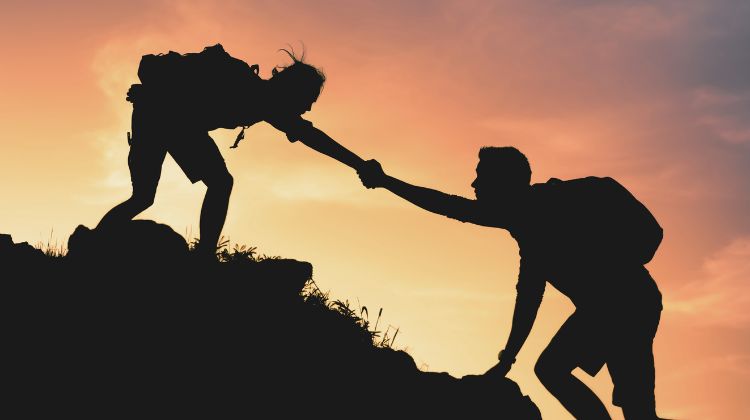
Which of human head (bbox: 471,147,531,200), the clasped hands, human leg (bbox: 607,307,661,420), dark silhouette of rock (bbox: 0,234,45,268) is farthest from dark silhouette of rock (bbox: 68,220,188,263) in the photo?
human leg (bbox: 607,307,661,420)

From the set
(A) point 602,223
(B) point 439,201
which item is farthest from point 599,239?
(B) point 439,201

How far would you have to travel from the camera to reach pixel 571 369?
6961 millimetres

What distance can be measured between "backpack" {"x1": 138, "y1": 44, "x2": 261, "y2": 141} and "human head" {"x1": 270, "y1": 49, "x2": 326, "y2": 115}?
0.27 metres

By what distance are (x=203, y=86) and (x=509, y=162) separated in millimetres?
3560

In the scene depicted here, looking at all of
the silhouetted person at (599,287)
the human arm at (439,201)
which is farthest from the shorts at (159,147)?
the silhouetted person at (599,287)

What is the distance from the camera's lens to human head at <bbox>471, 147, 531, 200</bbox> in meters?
7.45

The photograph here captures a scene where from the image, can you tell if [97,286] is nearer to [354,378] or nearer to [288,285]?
[288,285]

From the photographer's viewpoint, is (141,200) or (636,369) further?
(141,200)

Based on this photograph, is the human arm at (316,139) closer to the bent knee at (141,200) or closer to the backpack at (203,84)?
the backpack at (203,84)

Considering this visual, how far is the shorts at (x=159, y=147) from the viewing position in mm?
8922

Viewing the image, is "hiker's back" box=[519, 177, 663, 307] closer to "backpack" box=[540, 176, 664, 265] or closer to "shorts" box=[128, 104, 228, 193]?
"backpack" box=[540, 176, 664, 265]

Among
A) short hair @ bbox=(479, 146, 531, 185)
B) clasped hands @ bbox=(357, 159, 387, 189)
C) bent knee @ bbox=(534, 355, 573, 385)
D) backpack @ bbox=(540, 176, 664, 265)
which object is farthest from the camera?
clasped hands @ bbox=(357, 159, 387, 189)

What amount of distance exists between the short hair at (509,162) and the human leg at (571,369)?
4.56ft

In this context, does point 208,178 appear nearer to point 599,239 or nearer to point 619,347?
point 599,239
